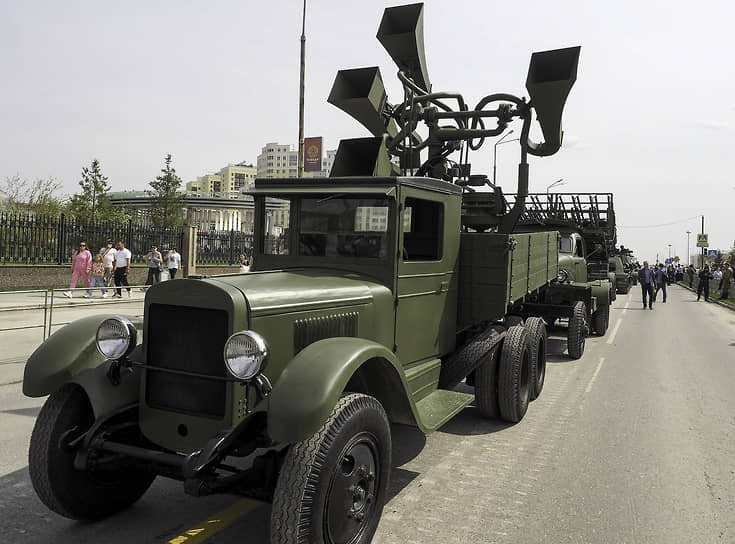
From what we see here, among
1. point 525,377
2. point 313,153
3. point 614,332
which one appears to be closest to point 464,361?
point 525,377

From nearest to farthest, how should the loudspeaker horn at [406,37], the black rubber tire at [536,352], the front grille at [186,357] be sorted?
the front grille at [186,357]
the black rubber tire at [536,352]
the loudspeaker horn at [406,37]

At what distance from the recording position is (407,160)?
6.71m

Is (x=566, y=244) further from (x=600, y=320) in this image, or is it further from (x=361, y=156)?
(x=361, y=156)

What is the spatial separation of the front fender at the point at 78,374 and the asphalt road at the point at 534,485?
29.0 inches

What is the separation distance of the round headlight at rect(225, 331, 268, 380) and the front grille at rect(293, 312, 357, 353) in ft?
1.72

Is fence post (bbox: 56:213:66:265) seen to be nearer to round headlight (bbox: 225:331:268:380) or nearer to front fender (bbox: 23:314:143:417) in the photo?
front fender (bbox: 23:314:143:417)

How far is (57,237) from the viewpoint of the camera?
18047 millimetres

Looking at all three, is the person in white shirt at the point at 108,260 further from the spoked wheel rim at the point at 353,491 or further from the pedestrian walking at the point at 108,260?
→ the spoked wheel rim at the point at 353,491

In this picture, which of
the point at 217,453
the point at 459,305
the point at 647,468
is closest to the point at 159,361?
the point at 217,453

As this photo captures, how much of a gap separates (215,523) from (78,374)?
46.8 inches

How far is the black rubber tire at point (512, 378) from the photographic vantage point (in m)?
5.48

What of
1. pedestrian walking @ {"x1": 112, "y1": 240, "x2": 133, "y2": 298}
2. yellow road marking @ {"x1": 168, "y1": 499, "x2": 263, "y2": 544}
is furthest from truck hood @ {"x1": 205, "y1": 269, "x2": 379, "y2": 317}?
pedestrian walking @ {"x1": 112, "y1": 240, "x2": 133, "y2": 298}

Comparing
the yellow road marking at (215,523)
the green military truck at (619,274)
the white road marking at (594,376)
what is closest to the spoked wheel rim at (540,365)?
the white road marking at (594,376)

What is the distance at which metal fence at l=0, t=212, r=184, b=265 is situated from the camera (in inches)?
667
